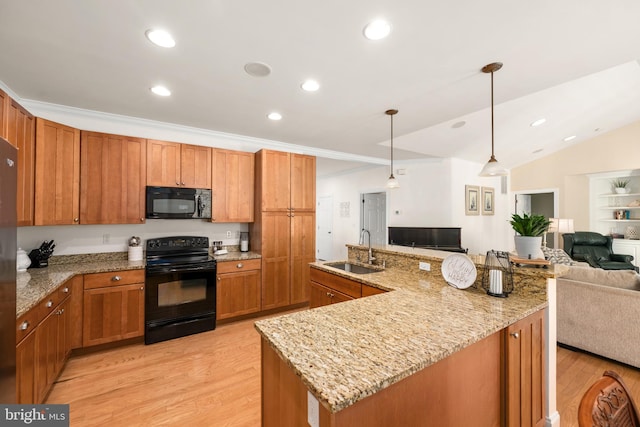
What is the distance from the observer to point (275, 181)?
3.76 metres

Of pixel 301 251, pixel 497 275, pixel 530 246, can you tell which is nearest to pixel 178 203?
pixel 301 251

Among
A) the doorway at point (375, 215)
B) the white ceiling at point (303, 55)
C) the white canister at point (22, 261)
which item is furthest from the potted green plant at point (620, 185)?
the white canister at point (22, 261)

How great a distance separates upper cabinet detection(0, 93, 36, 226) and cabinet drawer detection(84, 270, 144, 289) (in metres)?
0.70

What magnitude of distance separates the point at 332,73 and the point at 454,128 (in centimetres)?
296

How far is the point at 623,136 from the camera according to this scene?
5723mm

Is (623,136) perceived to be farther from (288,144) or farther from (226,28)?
(226,28)

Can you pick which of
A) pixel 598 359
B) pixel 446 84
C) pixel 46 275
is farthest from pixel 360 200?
pixel 46 275

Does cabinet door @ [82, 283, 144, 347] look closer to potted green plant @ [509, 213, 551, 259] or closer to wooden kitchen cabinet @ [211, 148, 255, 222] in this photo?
wooden kitchen cabinet @ [211, 148, 255, 222]

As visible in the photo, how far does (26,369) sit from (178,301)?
4.66ft

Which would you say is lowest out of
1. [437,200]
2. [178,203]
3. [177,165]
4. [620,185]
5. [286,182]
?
[178,203]

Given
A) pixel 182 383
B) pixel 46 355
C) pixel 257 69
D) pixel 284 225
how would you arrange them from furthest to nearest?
pixel 284 225, pixel 182 383, pixel 257 69, pixel 46 355

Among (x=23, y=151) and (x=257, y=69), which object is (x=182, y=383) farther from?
(x=257, y=69)

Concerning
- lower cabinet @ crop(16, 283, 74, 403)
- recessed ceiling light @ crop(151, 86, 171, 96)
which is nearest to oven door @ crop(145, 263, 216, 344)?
lower cabinet @ crop(16, 283, 74, 403)

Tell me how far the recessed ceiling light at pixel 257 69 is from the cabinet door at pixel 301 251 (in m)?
2.05
